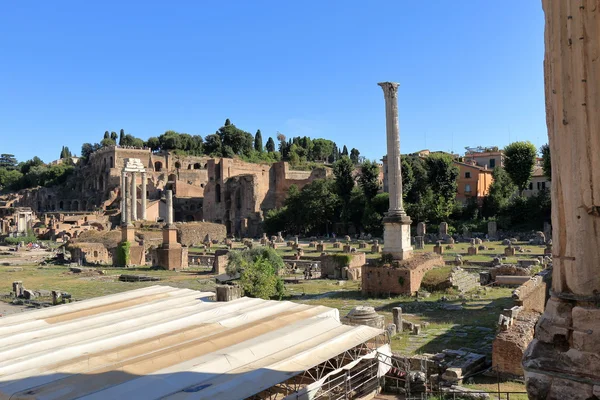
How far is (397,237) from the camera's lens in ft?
58.1

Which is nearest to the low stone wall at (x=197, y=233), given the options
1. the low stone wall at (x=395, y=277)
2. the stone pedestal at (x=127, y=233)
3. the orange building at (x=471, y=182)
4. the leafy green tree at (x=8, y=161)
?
the stone pedestal at (x=127, y=233)

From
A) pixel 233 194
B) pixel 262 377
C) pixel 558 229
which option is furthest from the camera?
A: pixel 233 194

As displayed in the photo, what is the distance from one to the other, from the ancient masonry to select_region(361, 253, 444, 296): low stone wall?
14.1m

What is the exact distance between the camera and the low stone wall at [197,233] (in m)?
48.1

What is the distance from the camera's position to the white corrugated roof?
217 inches

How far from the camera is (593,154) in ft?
10.7

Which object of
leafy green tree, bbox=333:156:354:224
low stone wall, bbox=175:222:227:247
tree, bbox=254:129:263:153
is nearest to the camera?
low stone wall, bbox=175:222:227:247

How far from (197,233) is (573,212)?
47879 mm

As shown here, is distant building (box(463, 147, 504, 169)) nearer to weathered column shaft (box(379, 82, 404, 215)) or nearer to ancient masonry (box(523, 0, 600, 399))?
weathered column shaft (box(379, 82, 404, 215))

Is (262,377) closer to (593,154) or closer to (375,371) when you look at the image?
(375,371)

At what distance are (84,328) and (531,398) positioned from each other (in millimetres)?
6716

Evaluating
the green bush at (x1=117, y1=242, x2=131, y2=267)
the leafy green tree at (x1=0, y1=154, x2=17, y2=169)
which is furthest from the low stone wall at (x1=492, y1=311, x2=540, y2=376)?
the leafy green tree at (x1=0, y1=154, x2=17, y2=169)

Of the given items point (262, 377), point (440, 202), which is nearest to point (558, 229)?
point (262, 377)

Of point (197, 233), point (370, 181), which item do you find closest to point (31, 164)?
point (197, 233)
